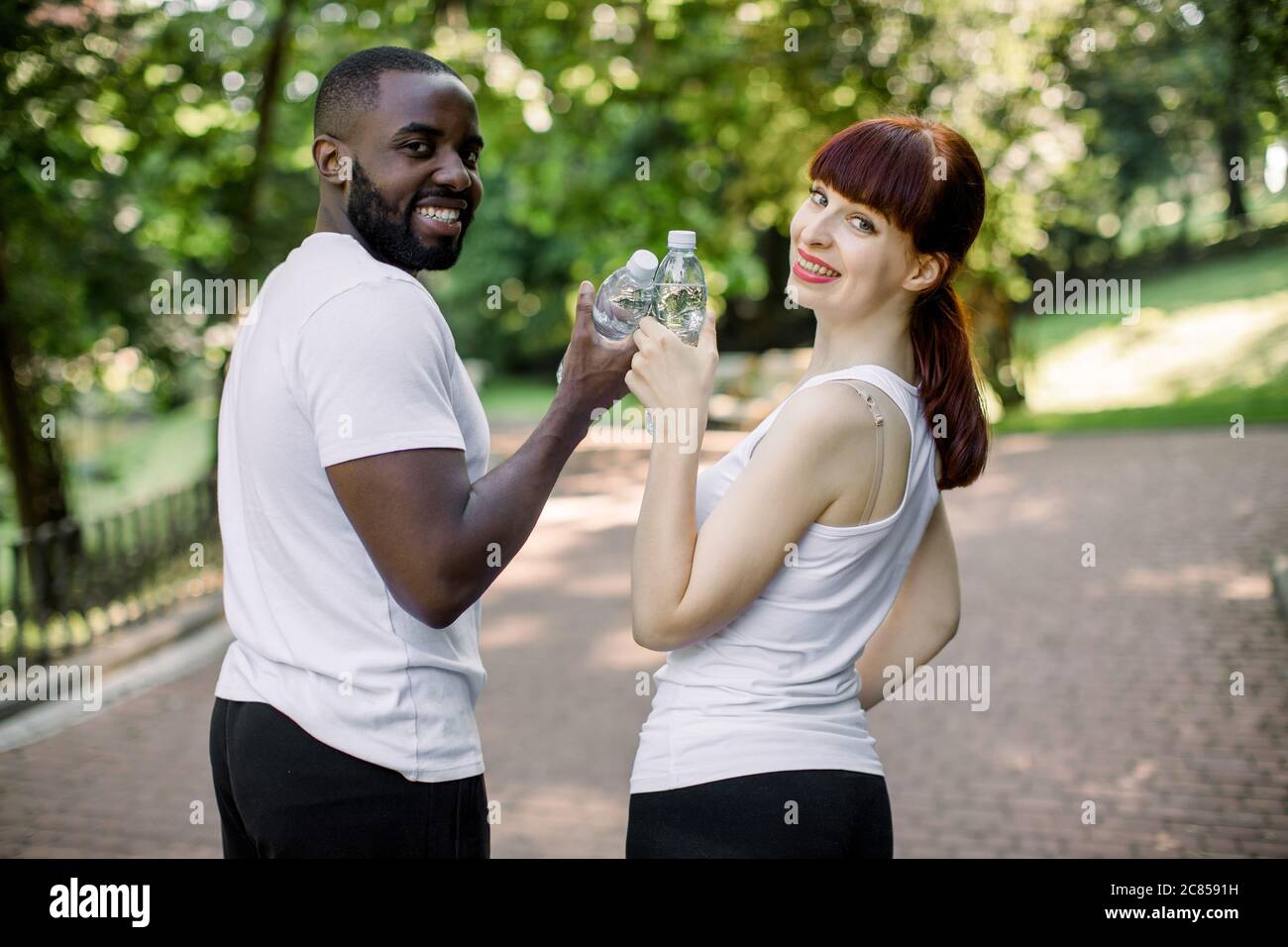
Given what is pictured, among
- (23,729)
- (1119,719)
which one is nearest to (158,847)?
(23,729)

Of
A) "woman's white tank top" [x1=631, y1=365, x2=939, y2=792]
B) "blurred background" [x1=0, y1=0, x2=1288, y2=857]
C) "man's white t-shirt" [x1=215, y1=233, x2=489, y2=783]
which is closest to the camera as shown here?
"man's white t-shirt" [x1=215, y1=233, x2=489, y2=783]

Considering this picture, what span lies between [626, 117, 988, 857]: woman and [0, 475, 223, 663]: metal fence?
6238mm

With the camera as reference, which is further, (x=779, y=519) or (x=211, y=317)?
(x=211, y=317)

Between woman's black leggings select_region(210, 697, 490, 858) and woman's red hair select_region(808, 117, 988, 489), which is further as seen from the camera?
woman's red hair select_region(808, 117, 988, 489)

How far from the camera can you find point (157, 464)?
22938 millimetres

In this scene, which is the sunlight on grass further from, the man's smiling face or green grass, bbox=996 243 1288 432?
the man's smiling face

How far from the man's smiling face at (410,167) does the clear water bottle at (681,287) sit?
442mm

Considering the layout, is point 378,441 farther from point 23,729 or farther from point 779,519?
point 23,729

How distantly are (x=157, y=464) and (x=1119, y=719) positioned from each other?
2037cm

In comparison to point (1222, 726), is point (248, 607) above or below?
above

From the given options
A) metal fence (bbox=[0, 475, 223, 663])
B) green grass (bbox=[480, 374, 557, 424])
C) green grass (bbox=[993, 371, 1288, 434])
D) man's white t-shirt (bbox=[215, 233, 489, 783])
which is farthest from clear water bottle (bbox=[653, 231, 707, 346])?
green grass (bbox=[480, 374, 557, 424])

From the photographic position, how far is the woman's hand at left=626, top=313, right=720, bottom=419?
2.07 metres

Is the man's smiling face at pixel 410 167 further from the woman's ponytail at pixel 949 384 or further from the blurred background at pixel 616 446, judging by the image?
the blurred background at pixel 616 446
